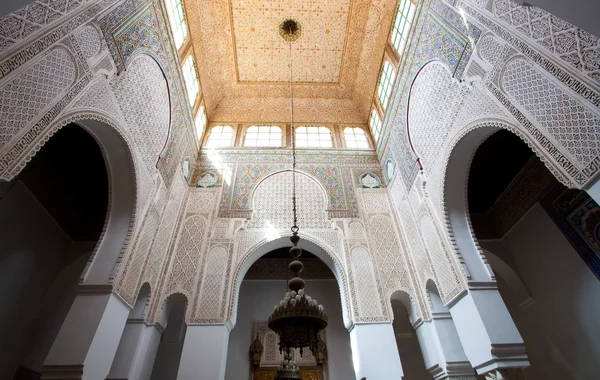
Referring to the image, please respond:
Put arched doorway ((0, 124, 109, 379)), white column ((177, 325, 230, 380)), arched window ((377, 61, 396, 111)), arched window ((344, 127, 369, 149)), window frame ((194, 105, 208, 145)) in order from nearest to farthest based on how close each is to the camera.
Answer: white column ((177, 325, 230, 380))
arched doorway ((0, 124, 109, 379))
arched window ((377, 61, 396, 111))
window frame ((194, 105, 208, 145))
arched window ((344, 127, 369, 149))

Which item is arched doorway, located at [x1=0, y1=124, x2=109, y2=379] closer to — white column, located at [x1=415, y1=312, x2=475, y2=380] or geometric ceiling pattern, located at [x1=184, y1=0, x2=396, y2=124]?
geometric ceiling pattern, located at [x1=184, y1=0, x2=396, y2=124]

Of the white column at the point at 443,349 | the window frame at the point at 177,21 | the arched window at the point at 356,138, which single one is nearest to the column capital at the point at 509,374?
the white column at the point at 443,349

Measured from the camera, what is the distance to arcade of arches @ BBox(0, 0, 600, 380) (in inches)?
95.0

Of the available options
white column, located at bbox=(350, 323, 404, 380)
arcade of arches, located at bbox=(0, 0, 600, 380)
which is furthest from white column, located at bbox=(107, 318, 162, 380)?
white column, located at bbox=(350, 323, 404, 380)

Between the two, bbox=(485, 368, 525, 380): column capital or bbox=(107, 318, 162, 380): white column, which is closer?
bbox=(485, 368, 525, 380): column capital

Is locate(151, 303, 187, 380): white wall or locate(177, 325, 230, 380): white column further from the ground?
locate(151, 303, 187, 380): white wall

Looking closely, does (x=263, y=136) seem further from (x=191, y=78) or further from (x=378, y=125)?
(x=378, y=125)

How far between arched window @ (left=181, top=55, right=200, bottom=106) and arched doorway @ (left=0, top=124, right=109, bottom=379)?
1722 mm

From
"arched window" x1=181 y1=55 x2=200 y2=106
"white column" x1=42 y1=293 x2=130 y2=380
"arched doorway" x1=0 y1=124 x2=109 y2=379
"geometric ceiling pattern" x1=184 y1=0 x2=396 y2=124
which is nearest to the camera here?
"white column" x1=42 y1=293 x2=130 y2=380

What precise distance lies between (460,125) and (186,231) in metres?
3.98

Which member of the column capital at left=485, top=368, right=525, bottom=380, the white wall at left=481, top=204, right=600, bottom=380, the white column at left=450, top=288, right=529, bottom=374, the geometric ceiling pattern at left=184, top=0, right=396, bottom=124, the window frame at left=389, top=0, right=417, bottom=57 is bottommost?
the column capital at left=485, top=368, right=525, bottom=380

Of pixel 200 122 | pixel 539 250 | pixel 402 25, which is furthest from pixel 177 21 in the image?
pixel 539 250

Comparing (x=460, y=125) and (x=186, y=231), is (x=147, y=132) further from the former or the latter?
(x=460, y=125)

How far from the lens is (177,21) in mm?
4566
